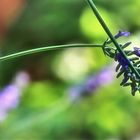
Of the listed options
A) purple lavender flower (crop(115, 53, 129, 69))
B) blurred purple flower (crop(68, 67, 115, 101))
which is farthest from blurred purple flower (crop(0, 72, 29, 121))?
purple lavender flower (crop(115, 53, 129, 69))

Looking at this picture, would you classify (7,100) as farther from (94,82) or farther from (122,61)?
(122,61)

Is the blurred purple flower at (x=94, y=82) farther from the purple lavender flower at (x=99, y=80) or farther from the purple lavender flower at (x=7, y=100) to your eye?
the purple lavender flower at (x=7, y=100)

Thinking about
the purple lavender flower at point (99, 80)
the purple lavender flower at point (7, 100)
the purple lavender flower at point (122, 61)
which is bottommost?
the purple lavender flower at point (122, 61)

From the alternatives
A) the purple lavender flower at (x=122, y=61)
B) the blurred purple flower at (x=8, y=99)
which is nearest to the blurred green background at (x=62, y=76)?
the blurred purple flower at (x=8, y=99)

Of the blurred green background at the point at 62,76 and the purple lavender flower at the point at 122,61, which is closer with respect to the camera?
the purple lavender flower at the point at 122,61

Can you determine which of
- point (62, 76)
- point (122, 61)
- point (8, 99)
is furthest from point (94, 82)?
point (122, 61)

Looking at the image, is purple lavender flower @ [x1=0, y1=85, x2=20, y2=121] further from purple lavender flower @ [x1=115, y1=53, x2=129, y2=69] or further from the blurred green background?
purple lavender flower @ [x1=115, y1=53, x2=129, y2=69]

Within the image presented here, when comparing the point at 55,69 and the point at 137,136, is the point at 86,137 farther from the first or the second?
the point at 55,69
